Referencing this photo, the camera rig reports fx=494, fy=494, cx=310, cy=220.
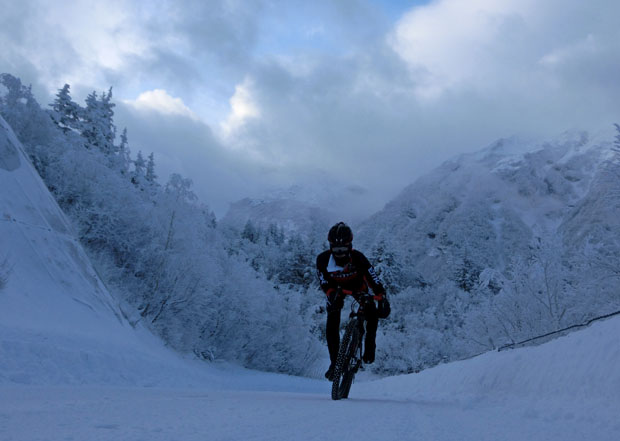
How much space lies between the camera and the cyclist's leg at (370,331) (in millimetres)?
6965

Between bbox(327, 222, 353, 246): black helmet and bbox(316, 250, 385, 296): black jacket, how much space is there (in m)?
0.27

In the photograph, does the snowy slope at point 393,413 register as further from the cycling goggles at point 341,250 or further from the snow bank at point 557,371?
the cycling goggles at point 341,250

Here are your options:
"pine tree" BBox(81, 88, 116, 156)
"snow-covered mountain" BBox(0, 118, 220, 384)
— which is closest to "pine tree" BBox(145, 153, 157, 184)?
"pine tree" BBox(81, 88, 116, 156)

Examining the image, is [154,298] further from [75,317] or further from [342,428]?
[342,428]

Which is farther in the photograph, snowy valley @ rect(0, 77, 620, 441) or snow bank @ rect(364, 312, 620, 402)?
snow bank @ rect(364, 312, 620, 402)

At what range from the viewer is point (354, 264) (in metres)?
7.03

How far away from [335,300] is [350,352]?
82cm

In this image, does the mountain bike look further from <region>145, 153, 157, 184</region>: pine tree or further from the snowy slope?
<region>145, 153, 157, 184</region>: pine tree

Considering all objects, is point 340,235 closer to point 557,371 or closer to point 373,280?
point 373,280

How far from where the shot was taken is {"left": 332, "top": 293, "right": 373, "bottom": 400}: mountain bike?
6867mm

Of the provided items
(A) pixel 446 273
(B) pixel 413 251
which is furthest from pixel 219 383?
(B) pixel 413 251

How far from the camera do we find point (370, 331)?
7070 mm

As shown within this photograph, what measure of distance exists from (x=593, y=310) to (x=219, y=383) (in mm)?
18450

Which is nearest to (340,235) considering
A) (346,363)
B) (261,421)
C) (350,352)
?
(350,352)
